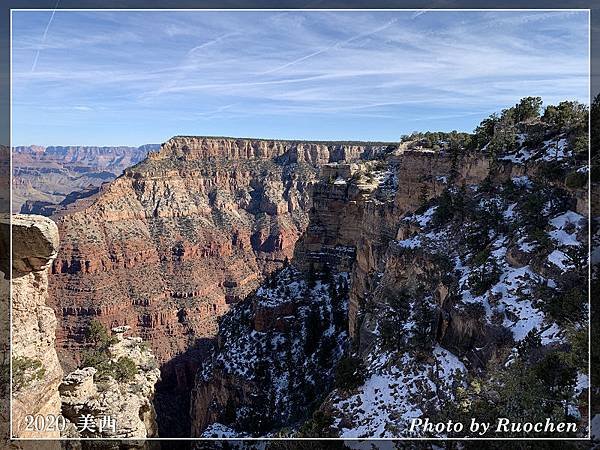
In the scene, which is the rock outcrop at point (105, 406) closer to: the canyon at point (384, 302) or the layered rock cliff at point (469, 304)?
the canyon at point (384, 302)

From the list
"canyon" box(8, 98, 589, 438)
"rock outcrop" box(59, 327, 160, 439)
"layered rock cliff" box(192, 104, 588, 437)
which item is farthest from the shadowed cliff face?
"rock outcrop" box(59, 327, 160, 439)

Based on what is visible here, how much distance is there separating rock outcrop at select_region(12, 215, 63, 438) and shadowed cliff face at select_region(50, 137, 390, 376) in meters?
37.7

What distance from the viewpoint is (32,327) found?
11.4m

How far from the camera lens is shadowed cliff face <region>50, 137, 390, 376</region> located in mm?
59750

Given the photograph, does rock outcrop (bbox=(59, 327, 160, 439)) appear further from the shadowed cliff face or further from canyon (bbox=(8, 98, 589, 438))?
the shadowed cliff face

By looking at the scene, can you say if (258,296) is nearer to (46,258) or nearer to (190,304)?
(46,258)

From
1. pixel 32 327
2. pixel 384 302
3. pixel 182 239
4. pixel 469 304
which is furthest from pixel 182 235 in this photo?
pixel 469 304

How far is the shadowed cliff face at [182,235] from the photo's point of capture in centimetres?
5975

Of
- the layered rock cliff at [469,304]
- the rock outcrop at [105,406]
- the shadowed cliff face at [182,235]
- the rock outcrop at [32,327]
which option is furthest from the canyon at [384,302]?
the rock outcrop at [32,327]

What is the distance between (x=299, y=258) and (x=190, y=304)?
3370cm

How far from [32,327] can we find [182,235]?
2748 inches

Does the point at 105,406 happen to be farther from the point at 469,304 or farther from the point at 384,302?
the point at 469,304

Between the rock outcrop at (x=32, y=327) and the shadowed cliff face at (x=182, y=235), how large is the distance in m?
37.7

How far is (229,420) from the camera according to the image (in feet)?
84.8
